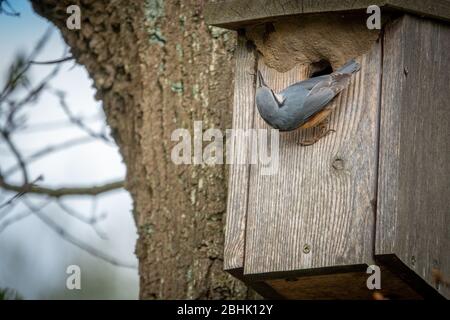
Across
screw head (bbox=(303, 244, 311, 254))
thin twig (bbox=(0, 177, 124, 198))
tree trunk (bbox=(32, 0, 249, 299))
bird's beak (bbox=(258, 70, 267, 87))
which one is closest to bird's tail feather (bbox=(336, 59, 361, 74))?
bird's beak (bbox=(258, 70, 267, 87))

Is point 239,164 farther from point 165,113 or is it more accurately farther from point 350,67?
point 165,113

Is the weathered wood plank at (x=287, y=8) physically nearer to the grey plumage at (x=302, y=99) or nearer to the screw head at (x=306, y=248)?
the grey plumage at (x=302, y=99)

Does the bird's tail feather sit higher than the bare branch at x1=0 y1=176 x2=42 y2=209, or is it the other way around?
the bird's tail feather

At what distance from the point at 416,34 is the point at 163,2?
1167 mm

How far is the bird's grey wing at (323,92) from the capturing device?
3.15 meters

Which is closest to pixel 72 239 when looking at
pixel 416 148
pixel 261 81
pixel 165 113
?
pixel 165 113

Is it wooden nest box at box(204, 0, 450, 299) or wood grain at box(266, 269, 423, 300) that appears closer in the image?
wooden nest box at box(204, 0, 450, 299)

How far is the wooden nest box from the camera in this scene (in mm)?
3094

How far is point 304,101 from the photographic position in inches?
125

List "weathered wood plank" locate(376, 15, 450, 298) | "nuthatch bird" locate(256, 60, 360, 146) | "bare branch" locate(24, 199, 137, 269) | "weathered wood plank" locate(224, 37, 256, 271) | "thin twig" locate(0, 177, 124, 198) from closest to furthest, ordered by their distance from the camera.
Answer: "weathered wood plank" locate(376, 15, 450, 298), "nuthatch bird" locate(256, 60, 360, 146), "weathered wood plank" locate(224, 37, 256, 271), "bare branch" locate(24, 199, 137, 269), "thin twig" locate(0, 177, 124, 198)

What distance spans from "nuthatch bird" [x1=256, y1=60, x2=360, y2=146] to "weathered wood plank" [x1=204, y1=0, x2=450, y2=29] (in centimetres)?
19

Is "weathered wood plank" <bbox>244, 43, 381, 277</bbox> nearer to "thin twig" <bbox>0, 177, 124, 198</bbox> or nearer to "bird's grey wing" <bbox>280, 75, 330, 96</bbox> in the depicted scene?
"bird's grey wing" <bbox>280, 75, 330, 96</bbox>

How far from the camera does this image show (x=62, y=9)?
4188 millimetres

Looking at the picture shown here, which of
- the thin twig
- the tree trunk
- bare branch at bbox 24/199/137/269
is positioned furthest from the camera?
the thin twig
